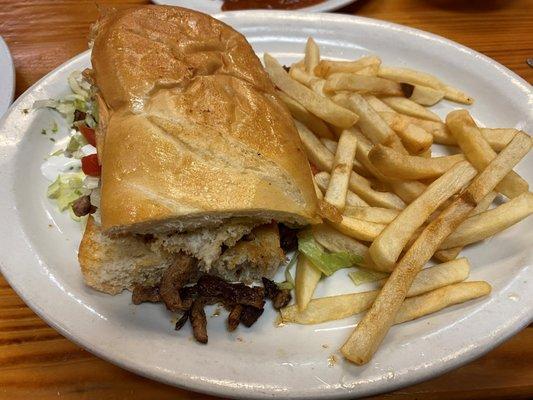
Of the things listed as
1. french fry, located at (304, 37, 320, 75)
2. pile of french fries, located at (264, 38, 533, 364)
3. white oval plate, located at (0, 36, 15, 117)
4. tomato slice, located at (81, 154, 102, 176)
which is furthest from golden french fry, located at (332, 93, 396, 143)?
white oval plate, located at (0, 36, 15, 117)

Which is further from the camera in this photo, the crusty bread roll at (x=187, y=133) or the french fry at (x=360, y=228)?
the french fry at (x=360, y=228)

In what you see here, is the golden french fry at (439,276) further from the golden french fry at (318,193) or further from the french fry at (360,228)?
the golden french fry at (318,193)

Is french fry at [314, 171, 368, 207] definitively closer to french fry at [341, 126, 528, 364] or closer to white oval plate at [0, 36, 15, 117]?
french fry at [341, 126, 528, 364]

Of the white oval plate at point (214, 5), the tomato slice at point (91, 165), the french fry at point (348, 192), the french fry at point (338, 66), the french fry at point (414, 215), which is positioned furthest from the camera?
the white oval plate at point (214, 5)

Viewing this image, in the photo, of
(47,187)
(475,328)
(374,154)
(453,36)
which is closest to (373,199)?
(374,154)

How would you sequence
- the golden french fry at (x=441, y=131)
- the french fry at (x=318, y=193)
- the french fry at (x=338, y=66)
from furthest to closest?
the french fry at (x=338, y=66)
the golden french fry at (x=441, y=131)
the french fry at (x=318, y=193)

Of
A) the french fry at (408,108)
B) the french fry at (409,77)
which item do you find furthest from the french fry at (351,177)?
the french fry at (409,77)
